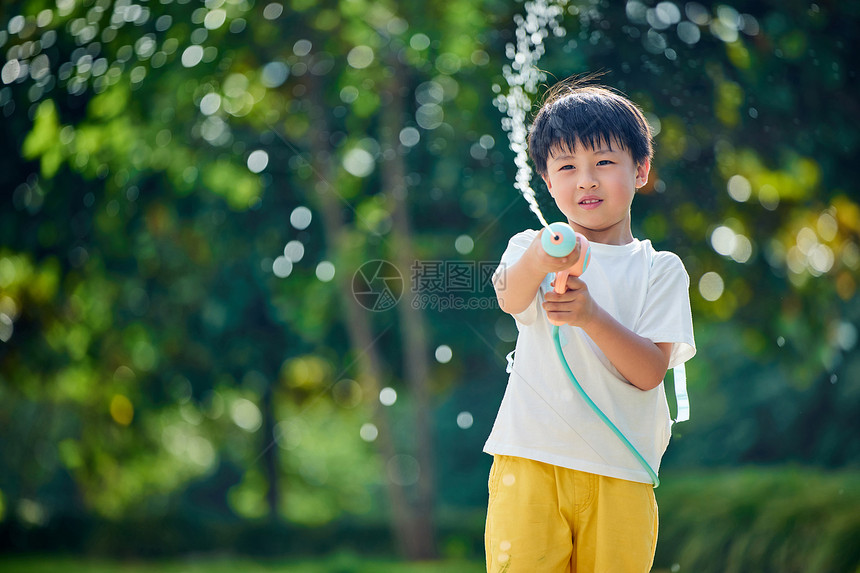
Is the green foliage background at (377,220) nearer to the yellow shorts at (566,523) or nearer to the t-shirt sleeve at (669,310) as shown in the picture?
the t-shirt sleeve at (669,310)

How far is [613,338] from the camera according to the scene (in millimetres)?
628

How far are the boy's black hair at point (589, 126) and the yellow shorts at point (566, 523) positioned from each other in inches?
10.5

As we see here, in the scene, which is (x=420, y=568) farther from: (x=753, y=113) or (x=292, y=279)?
(x=753, y=113)

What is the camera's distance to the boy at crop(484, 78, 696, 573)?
0.64 metres

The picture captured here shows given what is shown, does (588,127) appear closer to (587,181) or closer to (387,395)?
(587,181)

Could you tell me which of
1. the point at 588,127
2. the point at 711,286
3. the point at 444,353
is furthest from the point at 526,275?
the point at 444,353

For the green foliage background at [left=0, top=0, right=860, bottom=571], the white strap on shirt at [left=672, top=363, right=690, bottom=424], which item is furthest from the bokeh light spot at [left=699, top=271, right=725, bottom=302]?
the white strap on shirt at [left=672, top=363, right=690, bottom=424]

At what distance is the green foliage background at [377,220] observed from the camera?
1445 millimetres

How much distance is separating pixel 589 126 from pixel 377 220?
129 cm

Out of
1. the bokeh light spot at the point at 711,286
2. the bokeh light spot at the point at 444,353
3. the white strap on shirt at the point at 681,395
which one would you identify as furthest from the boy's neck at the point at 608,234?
the bokeh light spot at the point at 444,353

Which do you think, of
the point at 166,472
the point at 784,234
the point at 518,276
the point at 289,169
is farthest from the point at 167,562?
the point at 518,276

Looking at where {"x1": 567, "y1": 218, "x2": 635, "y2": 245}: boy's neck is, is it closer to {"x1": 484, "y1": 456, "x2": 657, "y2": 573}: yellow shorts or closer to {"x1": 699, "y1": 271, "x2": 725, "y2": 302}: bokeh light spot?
{"x1": 484, "y1": 456, "x2": 657, "y2": 573}: yellow shorts

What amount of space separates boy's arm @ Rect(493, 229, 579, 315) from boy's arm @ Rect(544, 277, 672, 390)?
2 centimetres

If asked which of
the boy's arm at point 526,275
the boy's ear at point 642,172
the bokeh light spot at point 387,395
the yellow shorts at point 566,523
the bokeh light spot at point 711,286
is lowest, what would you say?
the bokeh light spot at point 387,395
